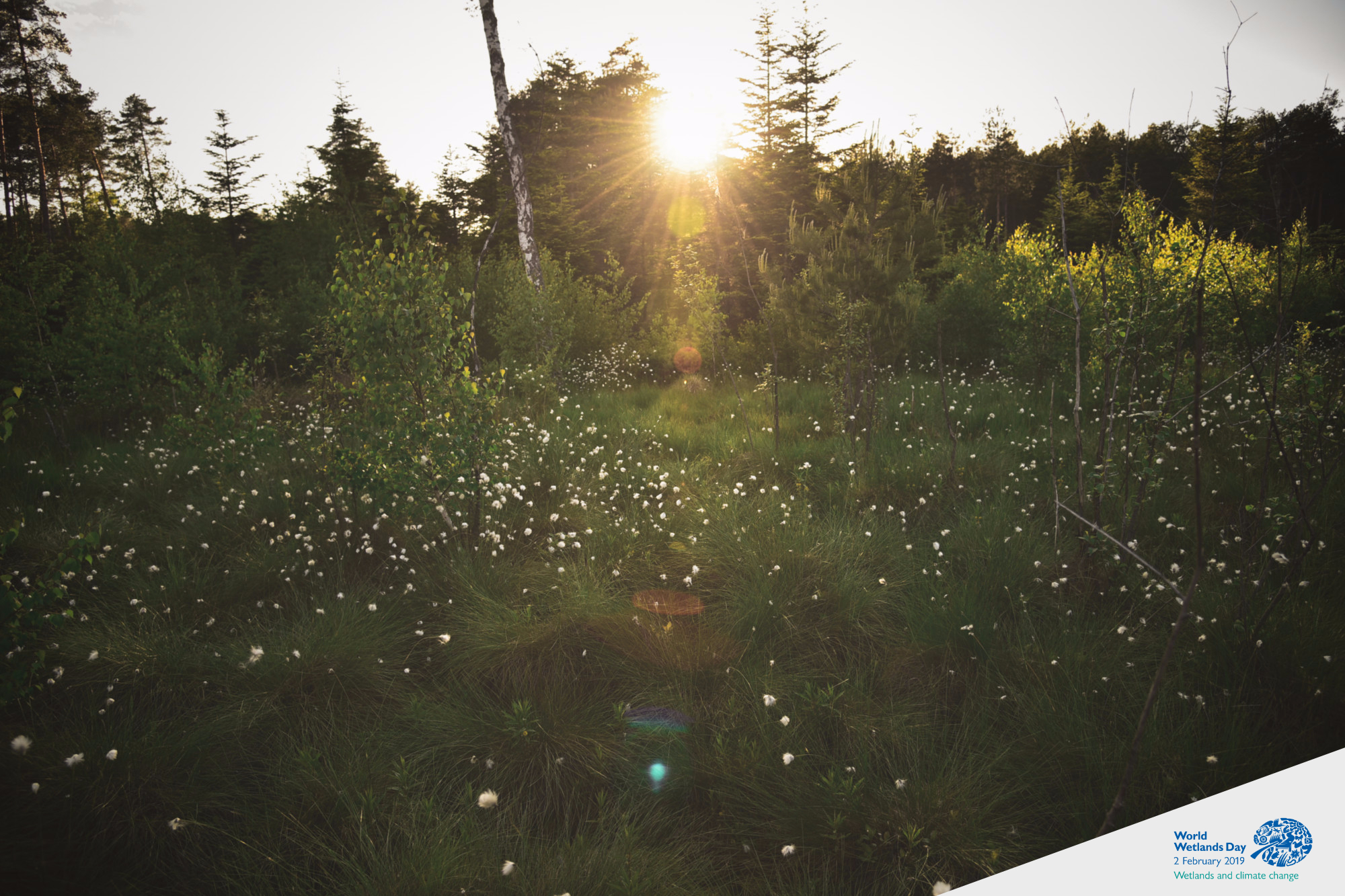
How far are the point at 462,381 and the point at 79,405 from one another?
9794 mm

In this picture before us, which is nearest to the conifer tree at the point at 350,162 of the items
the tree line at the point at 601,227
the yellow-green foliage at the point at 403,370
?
the tree line at the point at 601,227

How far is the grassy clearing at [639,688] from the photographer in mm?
2312

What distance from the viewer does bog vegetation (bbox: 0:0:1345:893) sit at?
238cm

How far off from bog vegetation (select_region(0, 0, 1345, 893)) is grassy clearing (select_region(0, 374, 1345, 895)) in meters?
0.02

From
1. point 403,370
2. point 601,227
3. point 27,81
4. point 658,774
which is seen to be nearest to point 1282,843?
point 658,774

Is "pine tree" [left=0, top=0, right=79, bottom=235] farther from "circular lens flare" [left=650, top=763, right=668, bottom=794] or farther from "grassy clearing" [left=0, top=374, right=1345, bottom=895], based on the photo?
"circular lens flare" [left=650, top=763, right=668, bottom=794]

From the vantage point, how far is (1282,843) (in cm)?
222

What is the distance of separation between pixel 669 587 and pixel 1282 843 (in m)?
3.13

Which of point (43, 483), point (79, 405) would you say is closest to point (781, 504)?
point (43, 483)

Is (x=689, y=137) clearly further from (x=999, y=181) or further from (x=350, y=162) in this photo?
(x=999, y=181)

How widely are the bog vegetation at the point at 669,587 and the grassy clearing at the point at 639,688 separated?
2 cm

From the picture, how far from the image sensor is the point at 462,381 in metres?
4.42

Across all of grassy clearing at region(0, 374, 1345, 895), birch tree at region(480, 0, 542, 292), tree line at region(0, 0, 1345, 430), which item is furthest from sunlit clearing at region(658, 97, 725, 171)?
grassy clearing at region(0, 374, 1345, 895)

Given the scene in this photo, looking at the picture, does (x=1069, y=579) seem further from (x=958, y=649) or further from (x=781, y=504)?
(x=781, y=504)
